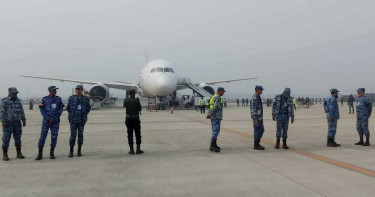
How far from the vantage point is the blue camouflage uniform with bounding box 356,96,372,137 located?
9609 mm


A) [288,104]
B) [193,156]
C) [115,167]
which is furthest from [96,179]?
[288,104]

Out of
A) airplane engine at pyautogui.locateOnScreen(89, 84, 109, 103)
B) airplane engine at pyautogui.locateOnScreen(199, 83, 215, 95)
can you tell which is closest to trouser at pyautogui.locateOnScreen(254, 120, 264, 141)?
airplane engine at pyautogui.locateOnScreen(89, 84, 109, 103)

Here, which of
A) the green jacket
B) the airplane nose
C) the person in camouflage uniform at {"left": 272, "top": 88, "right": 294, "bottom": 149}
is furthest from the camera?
the airplane nose

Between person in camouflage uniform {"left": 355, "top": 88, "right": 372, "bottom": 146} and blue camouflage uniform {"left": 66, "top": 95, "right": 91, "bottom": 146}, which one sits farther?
person in camouflage uniform {"left": 355, "top": 88, "right": 372, "bottom": 146}

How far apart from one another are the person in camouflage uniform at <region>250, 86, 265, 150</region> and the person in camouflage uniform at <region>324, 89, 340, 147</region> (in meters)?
2.06

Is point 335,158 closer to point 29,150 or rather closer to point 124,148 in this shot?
point 124,148

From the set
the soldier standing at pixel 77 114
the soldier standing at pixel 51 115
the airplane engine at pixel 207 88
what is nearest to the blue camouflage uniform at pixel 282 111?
the soldier standing at pixel 77 114

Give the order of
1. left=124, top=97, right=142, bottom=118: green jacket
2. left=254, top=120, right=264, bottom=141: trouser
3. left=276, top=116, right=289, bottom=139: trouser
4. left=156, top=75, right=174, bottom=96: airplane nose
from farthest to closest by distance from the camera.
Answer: left=156, top=75, right=174, bottom=96: airplane nose, left=276, top=116, right=289, bottom=139: trouser, left=254, top=120, right=264, bottom=141: trouser, left=124, top=97, right=142, bottom=118: green jacket

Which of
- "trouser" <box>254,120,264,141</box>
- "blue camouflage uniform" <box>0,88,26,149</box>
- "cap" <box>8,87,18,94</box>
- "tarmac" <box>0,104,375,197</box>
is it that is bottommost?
"tarmac" <box>0,104,375,197</box>

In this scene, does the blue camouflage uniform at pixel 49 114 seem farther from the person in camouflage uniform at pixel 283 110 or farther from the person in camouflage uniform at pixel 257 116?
the person in camouflage uniform at pixel 283 110

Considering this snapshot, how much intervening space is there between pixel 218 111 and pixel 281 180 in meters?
3.65

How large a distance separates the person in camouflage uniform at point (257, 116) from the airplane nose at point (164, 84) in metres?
19.7

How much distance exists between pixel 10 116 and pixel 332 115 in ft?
29.1

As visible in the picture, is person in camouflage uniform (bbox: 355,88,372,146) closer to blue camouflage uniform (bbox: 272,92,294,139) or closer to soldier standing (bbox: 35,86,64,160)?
blue camouflage uniform (bbox: 272,92,294,139)
